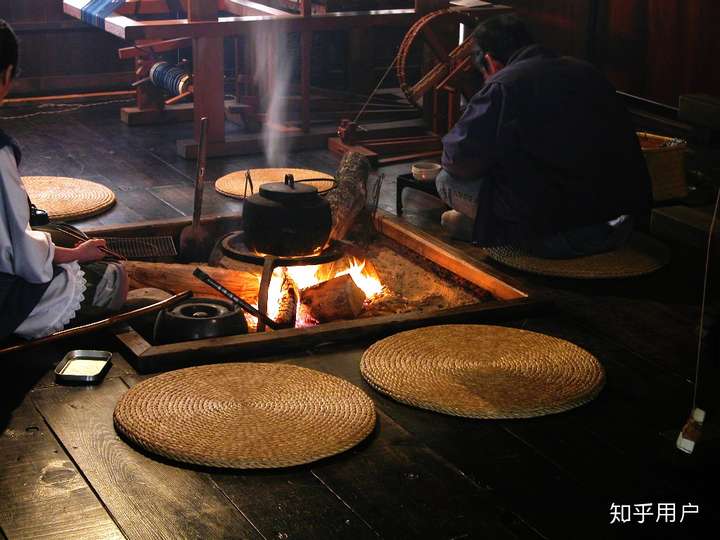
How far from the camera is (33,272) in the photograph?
3.19 metres

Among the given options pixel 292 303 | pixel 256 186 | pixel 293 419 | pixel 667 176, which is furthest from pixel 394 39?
pixel 293 419

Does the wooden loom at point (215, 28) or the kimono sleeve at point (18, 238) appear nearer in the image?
the kimono sleeve at point (18, 238)

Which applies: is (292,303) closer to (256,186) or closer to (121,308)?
(121,308)

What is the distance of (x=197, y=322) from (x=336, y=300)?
0.58 m

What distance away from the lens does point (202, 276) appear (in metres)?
3.66

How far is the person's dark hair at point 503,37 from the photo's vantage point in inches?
169

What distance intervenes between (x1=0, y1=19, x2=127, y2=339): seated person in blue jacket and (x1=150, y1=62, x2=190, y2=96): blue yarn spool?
10.6 ft

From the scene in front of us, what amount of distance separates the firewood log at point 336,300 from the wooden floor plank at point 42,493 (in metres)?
1.22

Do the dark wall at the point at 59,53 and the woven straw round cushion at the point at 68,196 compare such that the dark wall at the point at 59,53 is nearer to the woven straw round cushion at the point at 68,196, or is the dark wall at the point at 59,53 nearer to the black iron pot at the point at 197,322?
the woven straw round cushion at the point at 68,196

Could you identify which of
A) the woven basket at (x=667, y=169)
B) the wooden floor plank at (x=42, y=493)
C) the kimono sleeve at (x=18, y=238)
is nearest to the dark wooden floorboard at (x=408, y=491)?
the wooden floor plank at (x=42, y=493)

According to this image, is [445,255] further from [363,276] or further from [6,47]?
[6,47]

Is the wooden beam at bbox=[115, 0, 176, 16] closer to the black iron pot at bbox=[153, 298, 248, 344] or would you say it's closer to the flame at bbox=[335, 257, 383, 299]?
the flame at bbox=[335, 257, 383, 299]

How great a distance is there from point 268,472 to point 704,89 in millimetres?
5253

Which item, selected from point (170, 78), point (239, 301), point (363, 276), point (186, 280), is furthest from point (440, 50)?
point (239, 301)
